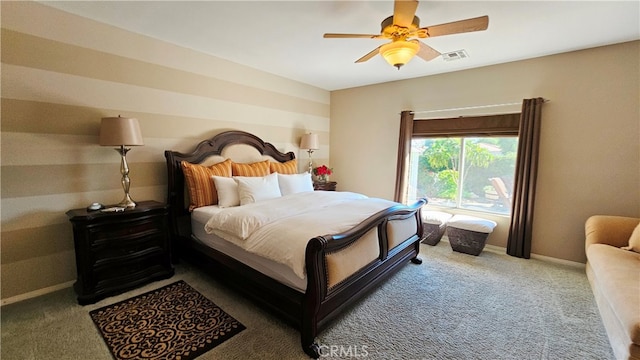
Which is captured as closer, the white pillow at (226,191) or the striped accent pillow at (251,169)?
the white pillow at (226,191)

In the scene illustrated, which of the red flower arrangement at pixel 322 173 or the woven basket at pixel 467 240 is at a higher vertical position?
the red flower arrangement at pixel 322 173

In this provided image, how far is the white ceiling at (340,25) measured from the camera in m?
2.22

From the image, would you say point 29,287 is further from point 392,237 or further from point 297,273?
point 392,237

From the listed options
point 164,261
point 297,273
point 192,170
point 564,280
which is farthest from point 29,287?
point 564,280

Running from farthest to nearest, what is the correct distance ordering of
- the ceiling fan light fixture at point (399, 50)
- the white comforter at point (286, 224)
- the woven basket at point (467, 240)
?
the woven basket at point (467, 240) < the ceiling fan light fixture at point (399, 50) < the white comforter at point (286, 224)

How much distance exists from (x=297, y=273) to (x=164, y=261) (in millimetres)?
1811

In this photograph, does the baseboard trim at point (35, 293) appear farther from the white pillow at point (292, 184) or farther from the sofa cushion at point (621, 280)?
the sofa cushion at point (621, 280)

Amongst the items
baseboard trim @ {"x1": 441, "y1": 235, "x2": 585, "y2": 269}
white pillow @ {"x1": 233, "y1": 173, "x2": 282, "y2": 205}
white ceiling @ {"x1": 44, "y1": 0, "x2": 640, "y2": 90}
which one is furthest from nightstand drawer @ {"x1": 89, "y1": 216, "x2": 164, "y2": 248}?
baseboard trim @ {"x1": 441, "y1": 235, "x2": 585, "y2": 269}

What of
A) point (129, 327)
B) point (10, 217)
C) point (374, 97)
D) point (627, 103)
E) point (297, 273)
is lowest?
point (129, 327)

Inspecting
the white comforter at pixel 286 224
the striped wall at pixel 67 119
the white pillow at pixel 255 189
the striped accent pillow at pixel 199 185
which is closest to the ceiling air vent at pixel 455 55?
the white comforter at pixel 286 224

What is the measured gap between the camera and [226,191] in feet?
10.1

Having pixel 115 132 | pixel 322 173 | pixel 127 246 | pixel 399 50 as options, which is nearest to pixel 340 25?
pixel 399 50

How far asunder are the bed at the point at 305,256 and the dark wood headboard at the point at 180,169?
0.4 inches

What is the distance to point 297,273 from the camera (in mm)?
1798
